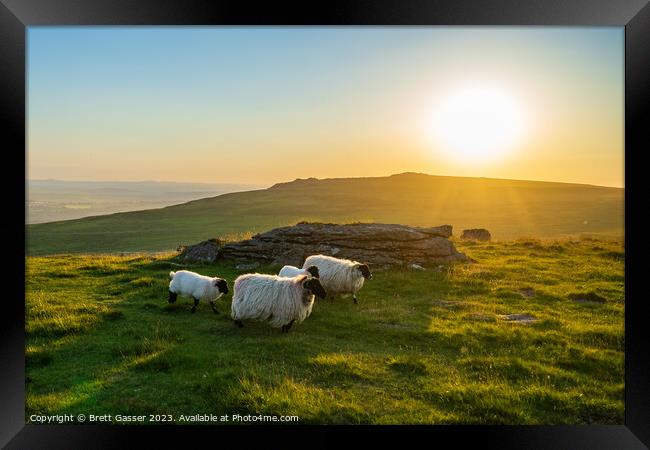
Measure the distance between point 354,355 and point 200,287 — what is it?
528cm

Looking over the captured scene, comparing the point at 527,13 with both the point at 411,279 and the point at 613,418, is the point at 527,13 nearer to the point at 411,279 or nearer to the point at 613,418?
the point at 613,418

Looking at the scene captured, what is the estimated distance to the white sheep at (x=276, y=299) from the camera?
9.57m

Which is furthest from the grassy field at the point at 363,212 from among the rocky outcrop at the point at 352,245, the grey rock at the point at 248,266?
the grey rock at the point at 248,266

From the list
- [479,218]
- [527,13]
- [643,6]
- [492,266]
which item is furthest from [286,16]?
[479,218]

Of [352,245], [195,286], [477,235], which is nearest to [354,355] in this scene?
[195,286]

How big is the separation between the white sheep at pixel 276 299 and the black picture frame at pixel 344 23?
13.5ft

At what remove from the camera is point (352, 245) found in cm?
1731

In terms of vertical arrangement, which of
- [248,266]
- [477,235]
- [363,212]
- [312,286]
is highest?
[363,212]

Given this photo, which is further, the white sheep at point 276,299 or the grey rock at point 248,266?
the grey rock at point 248,266

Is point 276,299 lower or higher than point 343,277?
lower

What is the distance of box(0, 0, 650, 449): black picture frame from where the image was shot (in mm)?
5449

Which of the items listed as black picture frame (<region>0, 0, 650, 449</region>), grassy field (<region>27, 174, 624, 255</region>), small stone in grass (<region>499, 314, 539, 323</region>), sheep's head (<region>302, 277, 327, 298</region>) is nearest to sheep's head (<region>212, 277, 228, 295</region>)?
sheep's head (<region>302, 277, 327, 298</region>)

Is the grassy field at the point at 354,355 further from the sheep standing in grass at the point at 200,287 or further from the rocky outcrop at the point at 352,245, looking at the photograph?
the rocky outcrop at the point at 352,245

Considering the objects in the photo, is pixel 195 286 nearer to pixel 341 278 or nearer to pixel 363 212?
pixel 341 278
